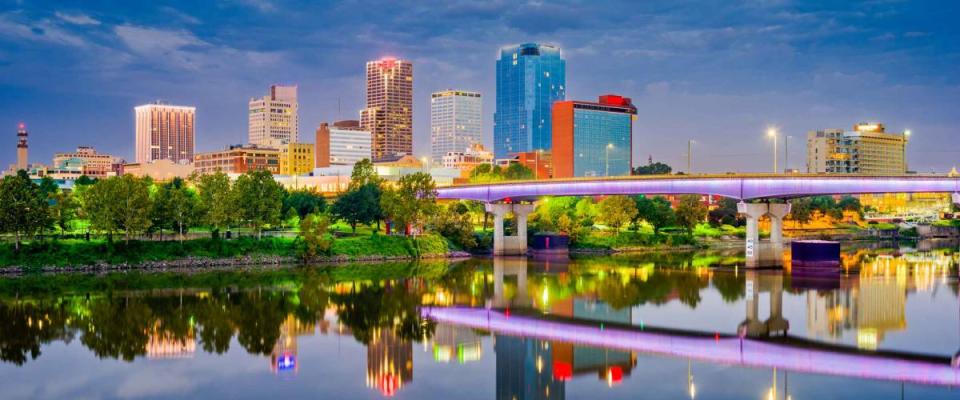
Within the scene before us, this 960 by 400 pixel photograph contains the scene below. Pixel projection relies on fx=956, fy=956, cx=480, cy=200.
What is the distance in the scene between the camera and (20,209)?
80.8 metres

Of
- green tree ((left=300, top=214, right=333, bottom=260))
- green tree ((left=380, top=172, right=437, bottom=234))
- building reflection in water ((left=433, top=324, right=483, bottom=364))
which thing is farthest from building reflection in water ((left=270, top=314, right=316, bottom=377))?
green tree ((left=380, top=172, right=437, bottom=234))

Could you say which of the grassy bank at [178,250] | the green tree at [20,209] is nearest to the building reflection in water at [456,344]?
the grassy bank at [178,250]

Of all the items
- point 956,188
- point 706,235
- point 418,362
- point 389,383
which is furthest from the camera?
point 706,235

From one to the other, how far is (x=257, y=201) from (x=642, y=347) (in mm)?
59747

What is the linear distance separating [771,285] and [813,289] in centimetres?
401

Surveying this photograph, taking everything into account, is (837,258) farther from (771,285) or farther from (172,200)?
(172,200)

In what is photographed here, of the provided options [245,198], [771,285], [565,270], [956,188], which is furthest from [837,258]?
[245,198]

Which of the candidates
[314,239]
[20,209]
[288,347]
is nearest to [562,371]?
[288,347]

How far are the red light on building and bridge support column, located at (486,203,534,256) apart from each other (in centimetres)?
7079

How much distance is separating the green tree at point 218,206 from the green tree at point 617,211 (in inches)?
2099

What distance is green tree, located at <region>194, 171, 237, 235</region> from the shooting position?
310 feet

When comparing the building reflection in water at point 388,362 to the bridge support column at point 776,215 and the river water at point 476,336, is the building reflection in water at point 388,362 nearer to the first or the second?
the river water at point 476,336

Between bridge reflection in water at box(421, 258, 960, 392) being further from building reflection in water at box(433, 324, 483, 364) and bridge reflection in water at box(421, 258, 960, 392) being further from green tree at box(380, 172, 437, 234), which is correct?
green tree at box(380, 172, 437, 234)

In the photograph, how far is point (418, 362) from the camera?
43.3 metres
